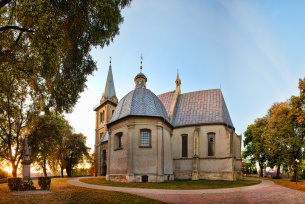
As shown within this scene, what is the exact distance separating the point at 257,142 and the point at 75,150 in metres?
35.6

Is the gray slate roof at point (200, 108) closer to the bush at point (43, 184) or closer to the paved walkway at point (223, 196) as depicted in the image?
the paved walkway at point (223, 196)

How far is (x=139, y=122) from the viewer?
2173 centimetres

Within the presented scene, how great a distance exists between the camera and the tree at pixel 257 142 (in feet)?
120

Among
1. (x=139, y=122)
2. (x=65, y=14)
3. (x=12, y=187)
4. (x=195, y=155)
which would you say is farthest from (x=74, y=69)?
(x=195, y=155)

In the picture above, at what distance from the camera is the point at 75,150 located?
4184 centimetres

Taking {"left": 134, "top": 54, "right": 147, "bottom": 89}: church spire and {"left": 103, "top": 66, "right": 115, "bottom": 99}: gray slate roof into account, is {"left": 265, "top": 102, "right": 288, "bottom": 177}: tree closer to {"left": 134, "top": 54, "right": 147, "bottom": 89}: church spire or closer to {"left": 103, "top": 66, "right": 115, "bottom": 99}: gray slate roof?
{"left": 134, "top": 54, "right": 147, "bottom": 89}: church spire

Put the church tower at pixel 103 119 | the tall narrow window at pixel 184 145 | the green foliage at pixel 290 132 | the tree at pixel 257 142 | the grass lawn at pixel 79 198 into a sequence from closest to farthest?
the grass lawn at pixel 79 198 < the green foliage at pixel 290 132 < the tall narrow window at pixel 184 145 < the tree at pixel 257 142 < the church tower at pixel 103 119

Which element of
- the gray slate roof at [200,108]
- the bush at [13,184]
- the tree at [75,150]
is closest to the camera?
the bush at [13,184]

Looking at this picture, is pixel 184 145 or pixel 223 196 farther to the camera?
pixel 184 145

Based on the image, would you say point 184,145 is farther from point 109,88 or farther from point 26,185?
point 109,88

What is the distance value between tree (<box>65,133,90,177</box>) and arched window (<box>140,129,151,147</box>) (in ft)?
81.3

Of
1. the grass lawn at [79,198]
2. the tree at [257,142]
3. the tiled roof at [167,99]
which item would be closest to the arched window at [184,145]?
the tiled roof at [167,99]

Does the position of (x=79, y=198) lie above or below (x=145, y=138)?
below

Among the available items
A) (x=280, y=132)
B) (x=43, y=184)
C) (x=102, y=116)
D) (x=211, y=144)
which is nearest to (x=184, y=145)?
(x=211, y=144)
